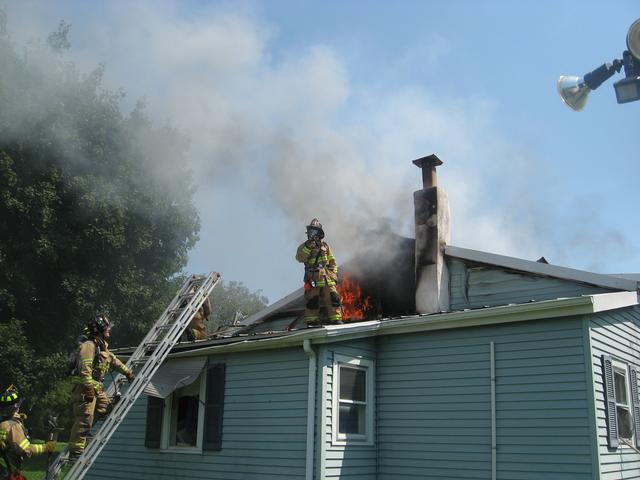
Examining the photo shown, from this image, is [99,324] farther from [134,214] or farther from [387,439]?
[134,214]

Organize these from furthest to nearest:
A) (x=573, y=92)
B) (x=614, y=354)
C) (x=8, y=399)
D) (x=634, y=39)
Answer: (x=614, y=354) → (x=8, y=399) → (x=573, y=92) → (x=634, y=39)

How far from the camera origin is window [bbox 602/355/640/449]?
8.18m

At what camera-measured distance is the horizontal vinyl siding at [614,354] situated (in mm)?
7898

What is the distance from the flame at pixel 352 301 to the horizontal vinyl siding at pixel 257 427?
3.23 metres

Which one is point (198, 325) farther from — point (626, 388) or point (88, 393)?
point (626, 388)

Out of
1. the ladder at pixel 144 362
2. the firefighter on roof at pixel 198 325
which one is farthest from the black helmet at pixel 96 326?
the firefighter on roof at pixel 198 325

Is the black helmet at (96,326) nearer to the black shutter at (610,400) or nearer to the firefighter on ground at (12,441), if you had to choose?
the firefighter on ground at (12,441)

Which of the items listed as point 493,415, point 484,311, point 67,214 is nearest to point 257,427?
point 493,415

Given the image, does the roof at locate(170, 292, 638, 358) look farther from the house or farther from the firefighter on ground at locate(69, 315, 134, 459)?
the firefighter on ground at locate(69, 315, 134, 459)

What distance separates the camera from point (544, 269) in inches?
433

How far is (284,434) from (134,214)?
1453 centimetres

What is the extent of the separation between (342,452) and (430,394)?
5.01 feet

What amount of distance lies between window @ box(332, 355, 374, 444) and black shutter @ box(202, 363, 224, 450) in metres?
2.19

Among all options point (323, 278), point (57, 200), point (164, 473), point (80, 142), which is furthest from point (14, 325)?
point (323, 278)
